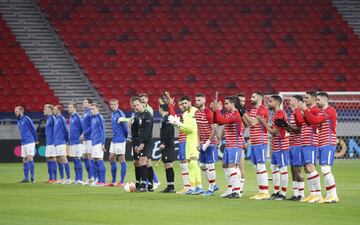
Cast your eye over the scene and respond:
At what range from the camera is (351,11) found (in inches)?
1770

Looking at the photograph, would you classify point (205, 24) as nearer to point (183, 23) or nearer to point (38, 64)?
point (183, 23)

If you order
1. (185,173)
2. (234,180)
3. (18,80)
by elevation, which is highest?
(18,80)

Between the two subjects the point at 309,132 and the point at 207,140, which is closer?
the point at 309,132

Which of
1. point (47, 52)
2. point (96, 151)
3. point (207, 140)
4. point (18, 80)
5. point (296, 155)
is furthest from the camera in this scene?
point (47, 52)

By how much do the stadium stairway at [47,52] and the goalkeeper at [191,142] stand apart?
1693cm

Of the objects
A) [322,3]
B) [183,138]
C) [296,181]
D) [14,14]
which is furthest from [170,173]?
[322,3]

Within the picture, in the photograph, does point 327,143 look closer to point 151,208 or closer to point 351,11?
A: point 151,208

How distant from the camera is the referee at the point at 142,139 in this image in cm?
2091

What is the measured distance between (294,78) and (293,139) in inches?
910

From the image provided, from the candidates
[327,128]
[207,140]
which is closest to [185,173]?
[207,140]

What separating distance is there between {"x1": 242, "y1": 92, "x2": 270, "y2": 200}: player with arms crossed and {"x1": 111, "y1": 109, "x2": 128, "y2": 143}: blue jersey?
5471mm

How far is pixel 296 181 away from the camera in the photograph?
18.4 metres

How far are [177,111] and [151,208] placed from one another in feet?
65.8

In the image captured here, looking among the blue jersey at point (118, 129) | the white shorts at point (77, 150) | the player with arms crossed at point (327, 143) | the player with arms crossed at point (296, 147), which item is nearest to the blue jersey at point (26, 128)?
the white shorts at point (77, 150)
